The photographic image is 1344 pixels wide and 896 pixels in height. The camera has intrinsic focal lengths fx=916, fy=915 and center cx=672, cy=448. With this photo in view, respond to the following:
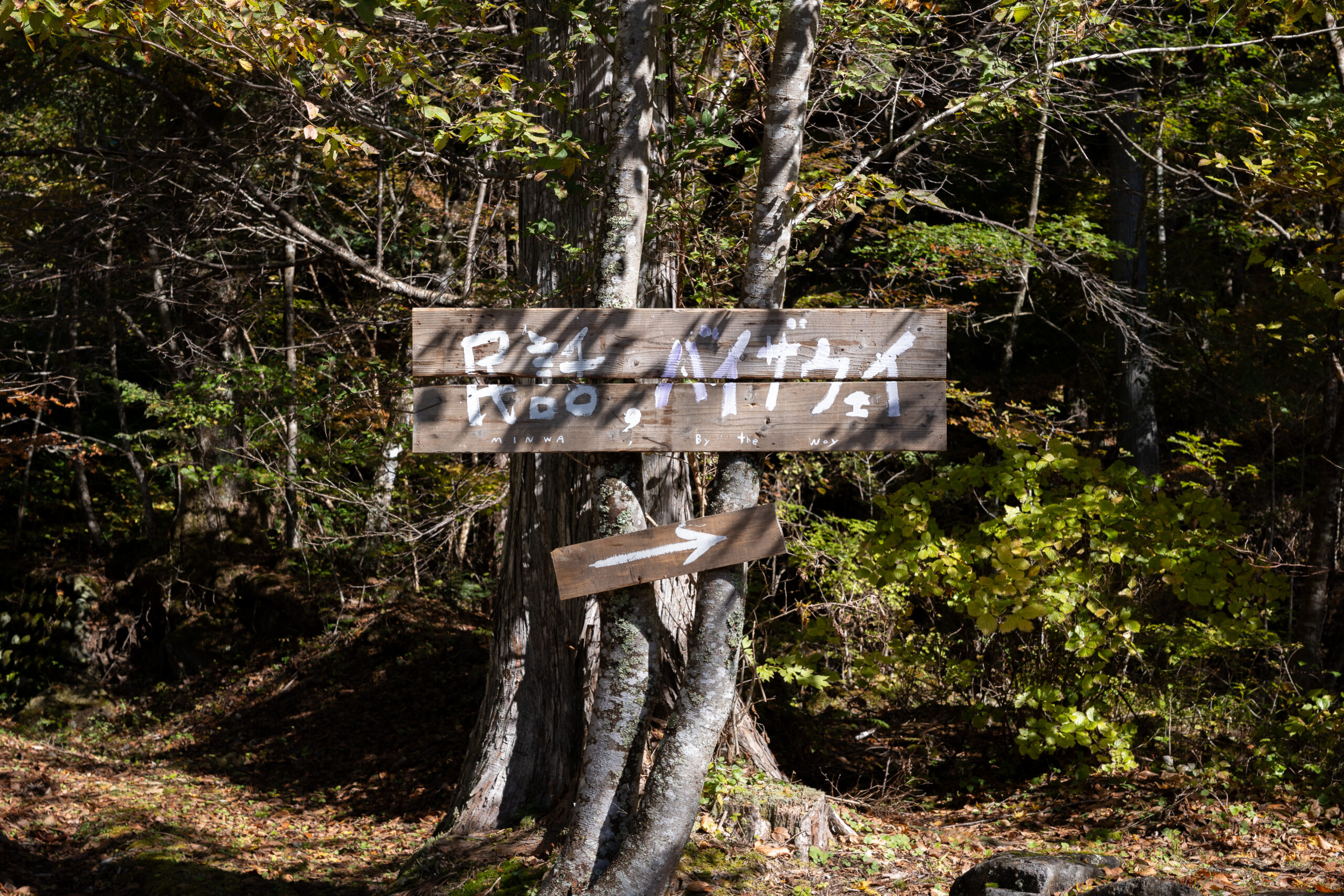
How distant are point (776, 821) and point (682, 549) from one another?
70.6 inches

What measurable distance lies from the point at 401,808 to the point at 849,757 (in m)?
3.31

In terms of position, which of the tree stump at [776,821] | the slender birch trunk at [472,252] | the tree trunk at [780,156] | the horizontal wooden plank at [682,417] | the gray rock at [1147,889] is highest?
the slender birch trunk at [472,252]

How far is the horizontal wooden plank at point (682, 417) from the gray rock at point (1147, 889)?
5.38 feet

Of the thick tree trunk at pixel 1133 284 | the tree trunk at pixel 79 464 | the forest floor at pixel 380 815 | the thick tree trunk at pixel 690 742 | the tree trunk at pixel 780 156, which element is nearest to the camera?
the thick tree trunk at pixel 690 742

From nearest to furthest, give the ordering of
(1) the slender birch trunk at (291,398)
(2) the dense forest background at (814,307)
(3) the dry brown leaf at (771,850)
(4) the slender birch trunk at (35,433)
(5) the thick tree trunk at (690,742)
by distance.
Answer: (5) the thick tree trunk at (690,742), (3) the dry brown leaf at (771,850), (2) the dense forest background at (814,307), (1) the slender birch trunk at (291,398), (4) the slender birch trunk at (35,433)

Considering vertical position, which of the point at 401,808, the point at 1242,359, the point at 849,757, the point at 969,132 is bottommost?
the point at 401,808

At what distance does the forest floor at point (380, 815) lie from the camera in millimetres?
4141

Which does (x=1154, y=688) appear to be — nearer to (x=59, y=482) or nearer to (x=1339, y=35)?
(x=1339, y=35)

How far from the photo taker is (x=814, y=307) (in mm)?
6984

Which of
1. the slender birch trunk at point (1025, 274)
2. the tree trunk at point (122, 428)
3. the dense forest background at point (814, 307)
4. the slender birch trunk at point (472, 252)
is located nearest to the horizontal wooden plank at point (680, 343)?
the dense forest background at point (814, 307)

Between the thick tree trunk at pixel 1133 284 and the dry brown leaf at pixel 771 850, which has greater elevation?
the thick tree trunk at pixel 1133 284

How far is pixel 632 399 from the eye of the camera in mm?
2975

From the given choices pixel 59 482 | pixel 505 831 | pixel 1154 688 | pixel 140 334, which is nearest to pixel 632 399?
pixel 505 831

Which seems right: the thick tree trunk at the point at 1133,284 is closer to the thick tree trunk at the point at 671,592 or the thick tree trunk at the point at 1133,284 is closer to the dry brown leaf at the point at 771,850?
the thick tree trunk at the point at 671,592
